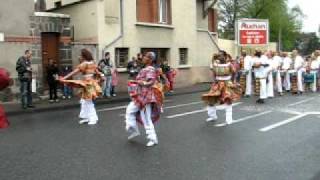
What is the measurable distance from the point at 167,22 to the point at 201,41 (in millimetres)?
4381

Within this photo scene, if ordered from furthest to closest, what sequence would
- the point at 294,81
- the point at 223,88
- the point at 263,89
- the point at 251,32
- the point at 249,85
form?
the point at 251,32 < the point at 294,81 < the point at 249,85 < the point at 263,89 < the point at 223,88

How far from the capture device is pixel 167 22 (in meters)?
29.6

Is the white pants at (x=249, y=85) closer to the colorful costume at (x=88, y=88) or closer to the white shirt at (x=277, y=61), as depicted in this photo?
the white shirt at (x=277, y=61)

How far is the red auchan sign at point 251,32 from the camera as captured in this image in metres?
32.4

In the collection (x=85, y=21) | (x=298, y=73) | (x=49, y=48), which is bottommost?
(x=298, y=73)

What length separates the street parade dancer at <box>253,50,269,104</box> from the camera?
1941 centimetres

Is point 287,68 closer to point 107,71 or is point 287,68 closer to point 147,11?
point 147,11

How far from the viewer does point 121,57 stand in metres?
26.3

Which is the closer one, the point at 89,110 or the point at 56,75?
the point at 89,110

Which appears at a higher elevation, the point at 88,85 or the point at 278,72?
the point at 88,85

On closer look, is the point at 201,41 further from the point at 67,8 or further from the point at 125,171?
the point at 125,171

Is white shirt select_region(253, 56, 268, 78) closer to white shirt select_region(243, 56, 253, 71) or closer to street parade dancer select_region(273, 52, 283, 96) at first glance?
white shirt select_region(243, 56, 253, 71)

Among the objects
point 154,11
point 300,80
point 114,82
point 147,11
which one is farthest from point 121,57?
point 300,80

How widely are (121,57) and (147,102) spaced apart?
616 inches
